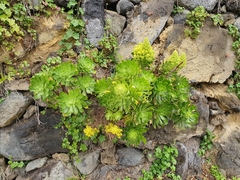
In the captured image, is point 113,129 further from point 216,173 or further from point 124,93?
point 216,173

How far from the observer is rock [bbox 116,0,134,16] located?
2.98 metres

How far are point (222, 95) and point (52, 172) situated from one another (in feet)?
9.09

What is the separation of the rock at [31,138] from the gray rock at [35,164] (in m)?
0.06

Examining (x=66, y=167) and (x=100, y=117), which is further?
(x=66, y=167)

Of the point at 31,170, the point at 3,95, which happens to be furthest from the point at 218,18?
the point at 31,170

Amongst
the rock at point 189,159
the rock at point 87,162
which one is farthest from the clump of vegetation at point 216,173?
the rock at point 87,162

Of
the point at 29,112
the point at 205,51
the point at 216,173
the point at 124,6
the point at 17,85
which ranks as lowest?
the point at 216,173

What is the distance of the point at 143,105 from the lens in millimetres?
2098

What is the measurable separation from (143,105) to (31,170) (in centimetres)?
185

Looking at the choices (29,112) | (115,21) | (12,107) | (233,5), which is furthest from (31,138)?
(233,5)

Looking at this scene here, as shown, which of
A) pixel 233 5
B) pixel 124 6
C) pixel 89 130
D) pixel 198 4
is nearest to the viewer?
pixel 89 130

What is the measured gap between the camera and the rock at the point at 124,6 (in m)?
2.98

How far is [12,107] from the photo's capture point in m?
2.65

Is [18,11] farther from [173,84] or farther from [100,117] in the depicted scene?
[173,84]
